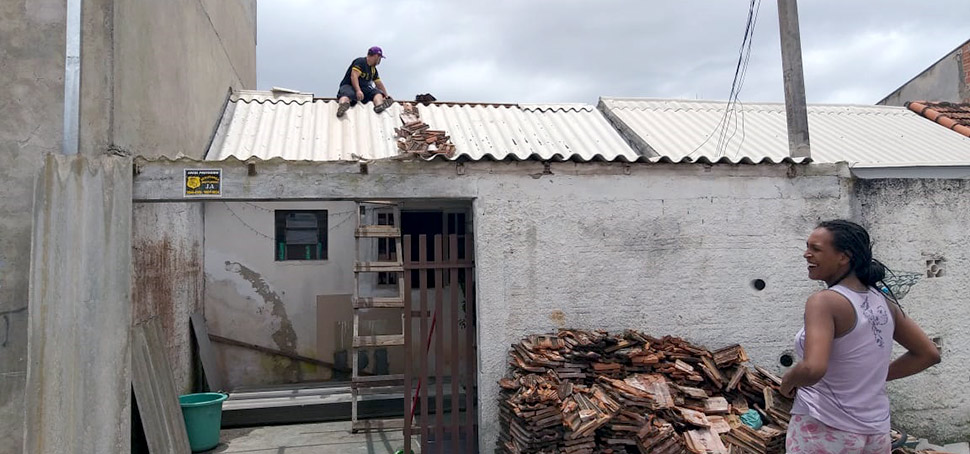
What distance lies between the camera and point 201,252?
31.3 feet

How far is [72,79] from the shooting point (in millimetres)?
4758

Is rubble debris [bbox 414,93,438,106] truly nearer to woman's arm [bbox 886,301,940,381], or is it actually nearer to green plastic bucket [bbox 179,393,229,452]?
green plastic bucket [bbox 179,393,229,452]

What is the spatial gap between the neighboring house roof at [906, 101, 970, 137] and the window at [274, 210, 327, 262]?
10.1m

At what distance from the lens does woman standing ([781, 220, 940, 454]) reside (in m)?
2.61

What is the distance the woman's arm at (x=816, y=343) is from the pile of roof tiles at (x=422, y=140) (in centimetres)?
378

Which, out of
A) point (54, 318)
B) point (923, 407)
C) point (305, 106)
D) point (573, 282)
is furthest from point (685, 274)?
point (305, 106)

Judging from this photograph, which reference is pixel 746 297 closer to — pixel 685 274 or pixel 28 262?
pixel 685 274

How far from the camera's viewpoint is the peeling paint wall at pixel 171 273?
5.69m

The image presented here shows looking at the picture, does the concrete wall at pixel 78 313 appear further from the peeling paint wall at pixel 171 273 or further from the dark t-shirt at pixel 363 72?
the dark t-shirt at pixel 363 72

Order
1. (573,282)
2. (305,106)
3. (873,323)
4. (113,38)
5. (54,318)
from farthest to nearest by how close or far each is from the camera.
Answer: (305,106), (573,282), (113,38), (54,318), (873,323)

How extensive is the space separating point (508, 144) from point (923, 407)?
202 inches

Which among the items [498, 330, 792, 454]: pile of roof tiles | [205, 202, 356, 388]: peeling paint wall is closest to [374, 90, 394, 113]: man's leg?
[205, 202, 356, 388]: peeling paint wall

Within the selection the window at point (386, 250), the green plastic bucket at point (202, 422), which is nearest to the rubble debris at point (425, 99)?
the window at point (386, 250)

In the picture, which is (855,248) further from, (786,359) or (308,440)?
(308,440)
